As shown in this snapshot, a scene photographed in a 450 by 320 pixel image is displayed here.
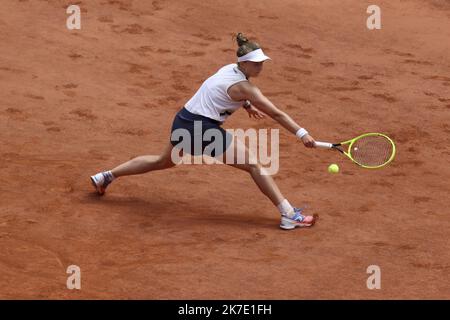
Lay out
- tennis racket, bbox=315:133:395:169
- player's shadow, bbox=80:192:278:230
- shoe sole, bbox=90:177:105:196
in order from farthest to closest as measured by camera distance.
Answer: tennis racket, bbox=315:133:395:169
shoe sole, bbox=90:177:105:196
player's shadow, bbox=80:192:278:230

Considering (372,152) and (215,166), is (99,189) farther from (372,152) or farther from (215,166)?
(372,152)

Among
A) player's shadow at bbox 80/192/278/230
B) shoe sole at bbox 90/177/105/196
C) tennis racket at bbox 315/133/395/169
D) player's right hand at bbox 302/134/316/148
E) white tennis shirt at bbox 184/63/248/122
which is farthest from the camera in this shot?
tennis racket at bbox 315/133/395/169

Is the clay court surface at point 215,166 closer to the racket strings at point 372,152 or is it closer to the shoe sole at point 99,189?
the shoe sole at point 99,189

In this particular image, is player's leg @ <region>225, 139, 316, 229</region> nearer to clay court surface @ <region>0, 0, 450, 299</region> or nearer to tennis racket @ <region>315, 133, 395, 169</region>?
clay court surface @ <region>0, 0, 450, 299</region>

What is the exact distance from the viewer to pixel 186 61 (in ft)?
→ 41.6

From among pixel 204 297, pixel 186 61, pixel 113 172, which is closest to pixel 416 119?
pixel 186 61

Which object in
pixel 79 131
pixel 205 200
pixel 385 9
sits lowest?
pixel 205 200

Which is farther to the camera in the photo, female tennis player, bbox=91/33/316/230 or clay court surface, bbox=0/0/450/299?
female tennis player, bbox=91/33/316/230

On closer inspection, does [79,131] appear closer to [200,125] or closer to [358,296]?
[200,125]

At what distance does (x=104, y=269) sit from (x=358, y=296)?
6.47ft

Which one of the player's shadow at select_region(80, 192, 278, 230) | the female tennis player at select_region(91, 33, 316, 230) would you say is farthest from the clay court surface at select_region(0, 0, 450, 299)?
the female tennis player at select_region(91, 33, 316, 230)

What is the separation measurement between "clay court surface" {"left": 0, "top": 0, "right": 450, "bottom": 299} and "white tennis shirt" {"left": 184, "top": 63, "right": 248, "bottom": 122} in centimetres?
98

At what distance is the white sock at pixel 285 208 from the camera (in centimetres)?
840

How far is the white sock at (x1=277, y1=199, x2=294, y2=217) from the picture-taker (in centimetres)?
840
